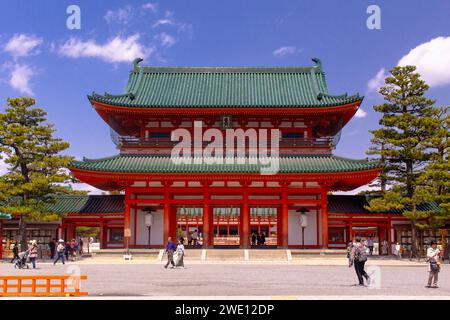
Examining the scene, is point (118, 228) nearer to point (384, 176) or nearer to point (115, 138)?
point (115, 138)

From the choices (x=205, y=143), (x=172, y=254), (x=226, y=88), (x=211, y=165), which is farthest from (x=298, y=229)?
(x=226, y=88)

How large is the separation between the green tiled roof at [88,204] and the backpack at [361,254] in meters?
21.3

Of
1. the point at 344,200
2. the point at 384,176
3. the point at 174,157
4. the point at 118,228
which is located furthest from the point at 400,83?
the point at 118,228

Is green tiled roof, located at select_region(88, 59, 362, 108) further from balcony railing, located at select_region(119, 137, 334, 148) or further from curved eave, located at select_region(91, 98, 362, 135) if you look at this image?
balcony railing, located at select_region(119, 137, 334, 148)

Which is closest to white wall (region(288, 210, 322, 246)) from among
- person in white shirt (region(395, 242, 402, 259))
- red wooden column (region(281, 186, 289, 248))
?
red wooden column (region(281, 186, 289, 248))

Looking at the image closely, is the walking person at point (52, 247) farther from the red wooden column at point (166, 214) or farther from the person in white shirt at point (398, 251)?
the person in white shirt at point (398, 251)

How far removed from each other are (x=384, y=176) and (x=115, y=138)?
19.7 meters

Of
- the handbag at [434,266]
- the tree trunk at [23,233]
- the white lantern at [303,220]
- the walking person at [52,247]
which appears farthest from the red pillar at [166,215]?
the handbag at [434,266]

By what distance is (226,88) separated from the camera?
129 ft

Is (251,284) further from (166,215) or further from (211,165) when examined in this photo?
(166,215)

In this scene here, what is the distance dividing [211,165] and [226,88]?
8756 millimetres

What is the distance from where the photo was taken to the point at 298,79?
40500 millimetres

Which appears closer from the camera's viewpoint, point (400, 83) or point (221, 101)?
point (400, 83)

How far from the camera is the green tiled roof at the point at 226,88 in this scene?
1411 inches
